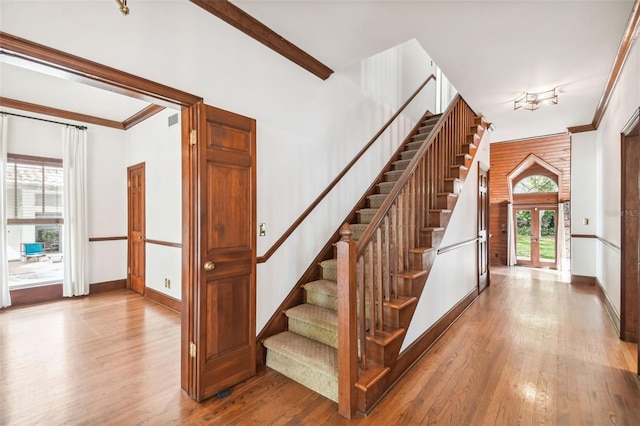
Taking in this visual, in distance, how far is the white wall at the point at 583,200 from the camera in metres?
5.25

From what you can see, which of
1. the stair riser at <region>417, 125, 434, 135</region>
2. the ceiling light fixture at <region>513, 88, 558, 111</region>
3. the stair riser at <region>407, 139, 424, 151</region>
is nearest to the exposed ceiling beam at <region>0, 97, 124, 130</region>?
the stair riser at <region>407, 139, 424, 151</region>

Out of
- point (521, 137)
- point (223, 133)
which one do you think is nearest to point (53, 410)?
point (223, 133)

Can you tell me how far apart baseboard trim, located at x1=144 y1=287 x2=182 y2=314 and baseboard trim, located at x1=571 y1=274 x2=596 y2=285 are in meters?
6.80

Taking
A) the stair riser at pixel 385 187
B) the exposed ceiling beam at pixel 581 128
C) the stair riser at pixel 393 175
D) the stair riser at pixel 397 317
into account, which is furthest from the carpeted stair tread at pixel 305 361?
the exposed ceiling beam at pixel 581 128

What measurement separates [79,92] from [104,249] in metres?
2.46

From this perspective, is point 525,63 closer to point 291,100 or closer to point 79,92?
point 291,100

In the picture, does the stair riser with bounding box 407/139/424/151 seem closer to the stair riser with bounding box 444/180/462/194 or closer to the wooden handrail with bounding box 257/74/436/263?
the wooden handrail with bounding box 257/74/436/263

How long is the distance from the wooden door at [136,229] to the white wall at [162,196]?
147mm

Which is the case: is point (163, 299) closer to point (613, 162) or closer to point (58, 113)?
point (58, 113)

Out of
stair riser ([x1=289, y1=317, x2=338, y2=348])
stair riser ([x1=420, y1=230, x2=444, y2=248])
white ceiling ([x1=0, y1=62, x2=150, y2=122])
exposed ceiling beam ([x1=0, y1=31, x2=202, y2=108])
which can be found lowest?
stair riser ([x1=289, y1=317, x2=338, y2=348])

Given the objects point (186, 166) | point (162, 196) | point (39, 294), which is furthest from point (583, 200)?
point (39, 294)

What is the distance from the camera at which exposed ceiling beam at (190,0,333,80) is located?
2.09 metres

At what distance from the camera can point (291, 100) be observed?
8.98 feet

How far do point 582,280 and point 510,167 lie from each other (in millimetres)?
3459
